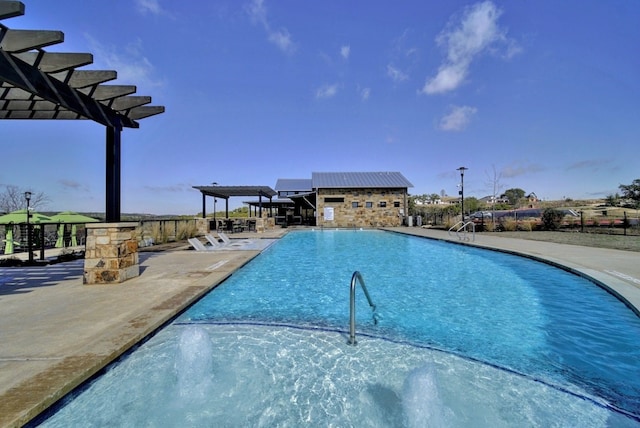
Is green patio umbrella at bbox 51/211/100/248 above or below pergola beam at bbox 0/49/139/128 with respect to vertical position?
below

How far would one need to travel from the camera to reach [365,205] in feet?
92.0

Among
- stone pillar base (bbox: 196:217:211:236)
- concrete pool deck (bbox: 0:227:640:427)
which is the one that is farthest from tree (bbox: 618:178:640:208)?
stone pillar base (bbox: 196:217:211:236)

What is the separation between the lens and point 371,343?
11.6 feet

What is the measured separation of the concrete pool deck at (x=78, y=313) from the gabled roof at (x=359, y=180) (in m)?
20.7

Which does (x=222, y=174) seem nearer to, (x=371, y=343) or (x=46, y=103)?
(x=46, y=103)

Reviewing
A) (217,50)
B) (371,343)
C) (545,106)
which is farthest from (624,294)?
(545,106)

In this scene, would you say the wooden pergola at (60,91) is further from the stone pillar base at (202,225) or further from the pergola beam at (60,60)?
the stone pillar base at (202,225)

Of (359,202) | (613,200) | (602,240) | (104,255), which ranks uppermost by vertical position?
(613,200)

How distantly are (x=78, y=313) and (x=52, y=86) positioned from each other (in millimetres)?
3223

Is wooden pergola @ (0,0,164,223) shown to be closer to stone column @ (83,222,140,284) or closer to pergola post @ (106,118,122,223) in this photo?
pergola post @ (106,118,122,223)

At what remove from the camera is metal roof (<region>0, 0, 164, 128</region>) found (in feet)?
10.8

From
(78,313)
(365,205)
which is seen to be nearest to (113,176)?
(78,313)

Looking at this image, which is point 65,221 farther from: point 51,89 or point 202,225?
point 51,89

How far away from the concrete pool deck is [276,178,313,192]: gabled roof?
2963 cm
